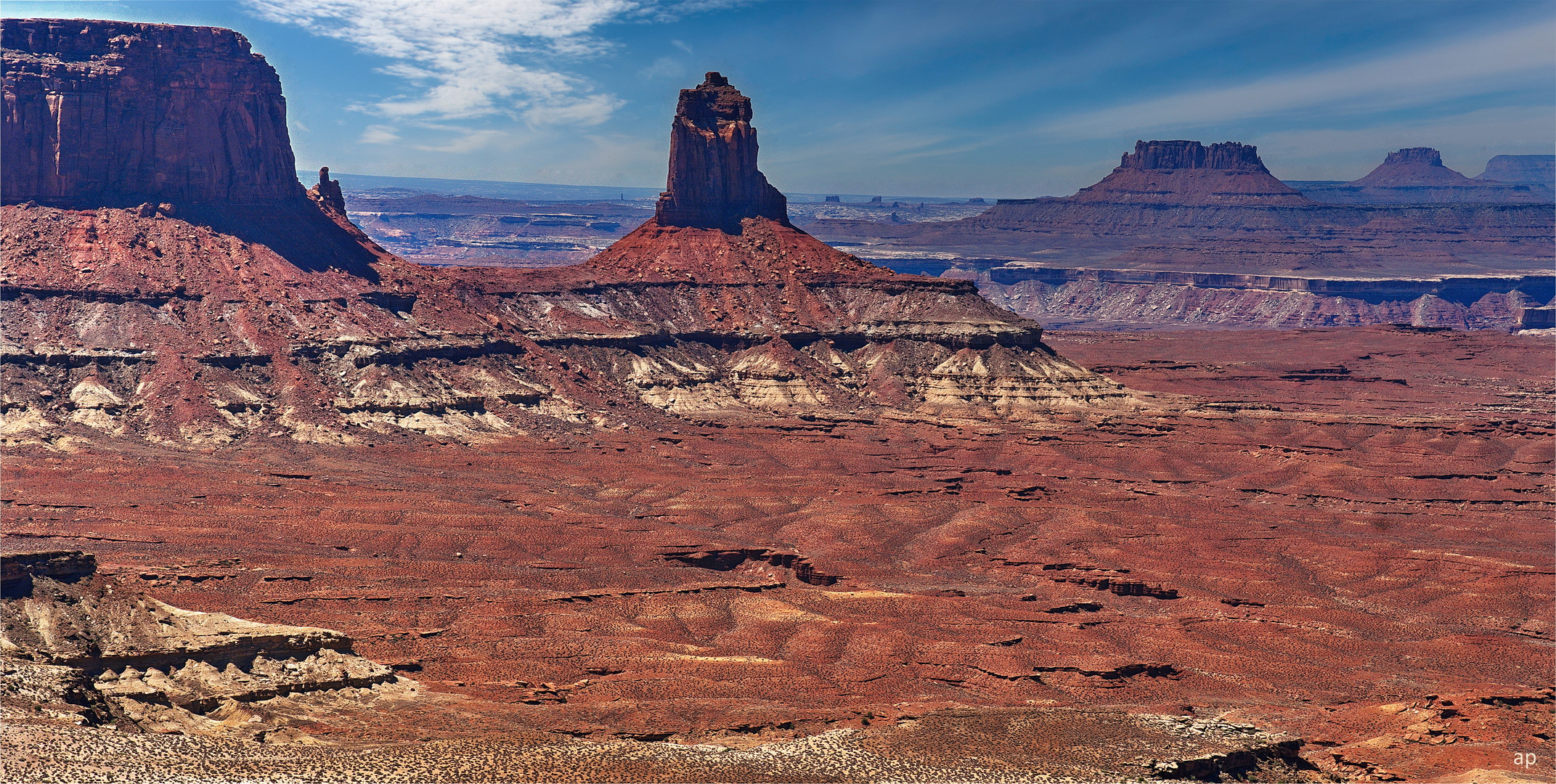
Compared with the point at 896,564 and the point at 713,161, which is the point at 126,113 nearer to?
the point at 713,161

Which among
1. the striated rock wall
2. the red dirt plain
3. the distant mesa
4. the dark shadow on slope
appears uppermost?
the distant mesa

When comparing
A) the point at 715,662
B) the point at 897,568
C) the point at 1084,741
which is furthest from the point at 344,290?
the point at 1084,741

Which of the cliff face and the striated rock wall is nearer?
the striated rock wall

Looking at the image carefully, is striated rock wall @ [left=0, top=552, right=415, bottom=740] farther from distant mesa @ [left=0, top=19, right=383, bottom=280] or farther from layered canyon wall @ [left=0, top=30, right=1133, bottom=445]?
distant mesa @ [left=0, top=19, right=383, bottom=280]

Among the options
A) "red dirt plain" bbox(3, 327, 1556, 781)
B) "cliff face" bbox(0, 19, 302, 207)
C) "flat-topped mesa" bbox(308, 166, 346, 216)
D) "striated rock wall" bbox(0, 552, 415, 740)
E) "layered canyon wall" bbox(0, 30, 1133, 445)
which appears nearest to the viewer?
"striated rock wall" bbox(0, 552, 415, 740)

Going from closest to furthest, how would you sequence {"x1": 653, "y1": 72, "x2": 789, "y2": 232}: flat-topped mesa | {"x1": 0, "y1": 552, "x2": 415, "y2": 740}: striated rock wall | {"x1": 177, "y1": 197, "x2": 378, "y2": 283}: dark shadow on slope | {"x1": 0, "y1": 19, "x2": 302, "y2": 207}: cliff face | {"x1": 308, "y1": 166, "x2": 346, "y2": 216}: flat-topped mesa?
1. {"x1": 0, "y1": 552, "x2": 415, "y2": 740}: striated rock wall
2. {"x1": 0, "y1": 19, "x2": 302, "y2": 207}: cliff face
3. {"x1": 177, "y1": 197, "x2": 378, "y2": 283}: dark shadow on slope
4. {"x1": 308, "y1": 166, "x2": 346, "y2": 216}: flat-topped mesa
5. {"x1": 653, "y1": 72, "x2": 789, "y2": 232}: flat-topped mesa

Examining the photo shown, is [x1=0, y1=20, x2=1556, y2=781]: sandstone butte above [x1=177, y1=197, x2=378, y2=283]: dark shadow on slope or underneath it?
underneath

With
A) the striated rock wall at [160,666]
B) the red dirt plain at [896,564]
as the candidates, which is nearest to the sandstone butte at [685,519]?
the striated rock wall at [160,666]

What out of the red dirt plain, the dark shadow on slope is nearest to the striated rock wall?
the red dirt plain
